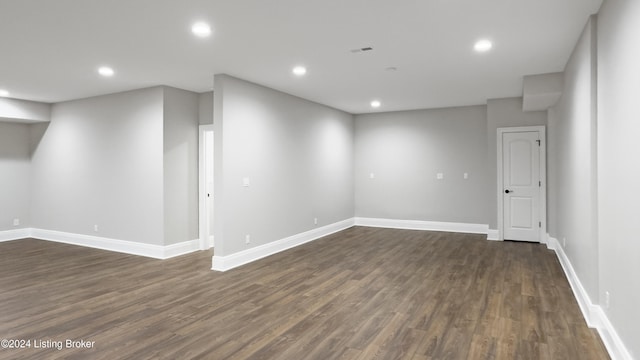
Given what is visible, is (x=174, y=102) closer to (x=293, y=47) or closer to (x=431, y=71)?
(x=293, y=47)

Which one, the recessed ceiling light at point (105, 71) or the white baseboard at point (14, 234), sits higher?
the recessed ceiling light at point (105, 71)

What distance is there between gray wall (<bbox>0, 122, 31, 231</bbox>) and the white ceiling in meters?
1.82

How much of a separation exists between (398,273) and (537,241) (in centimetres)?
340

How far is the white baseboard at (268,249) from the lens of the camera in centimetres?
512

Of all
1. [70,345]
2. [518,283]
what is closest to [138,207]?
[70,345]

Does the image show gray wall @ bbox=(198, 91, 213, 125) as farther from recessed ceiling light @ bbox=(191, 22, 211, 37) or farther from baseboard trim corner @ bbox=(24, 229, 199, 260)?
recessed ceiling light @ bbox=(191, 22, 211, 37)

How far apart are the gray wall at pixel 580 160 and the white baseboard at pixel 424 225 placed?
2488mm

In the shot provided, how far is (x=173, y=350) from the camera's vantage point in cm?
282

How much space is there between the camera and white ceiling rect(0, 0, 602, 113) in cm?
307

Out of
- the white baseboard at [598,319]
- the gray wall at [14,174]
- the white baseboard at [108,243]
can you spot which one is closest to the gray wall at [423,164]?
the white baseboard at [598,319]

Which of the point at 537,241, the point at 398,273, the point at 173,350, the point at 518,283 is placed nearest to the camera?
the point at 173,350

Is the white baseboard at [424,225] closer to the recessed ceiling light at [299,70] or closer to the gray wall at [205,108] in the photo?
the gray wall at [205,108]

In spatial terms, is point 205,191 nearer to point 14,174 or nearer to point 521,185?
point 14,174

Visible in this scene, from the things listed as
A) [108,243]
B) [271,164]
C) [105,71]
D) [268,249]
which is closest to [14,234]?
[108,243]
